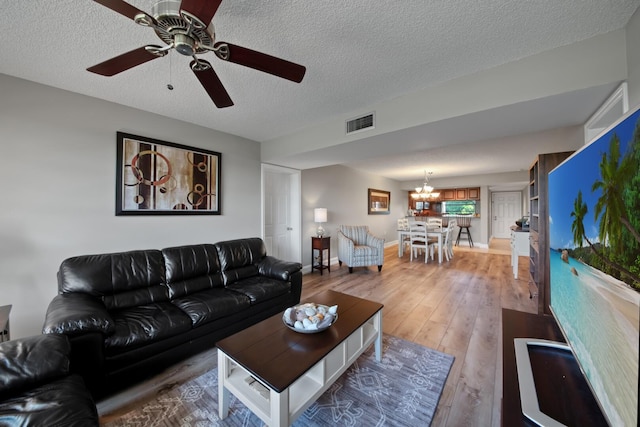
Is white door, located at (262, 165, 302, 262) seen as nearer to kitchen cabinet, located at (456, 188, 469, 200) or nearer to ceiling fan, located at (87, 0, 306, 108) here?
ceiling fan, located at (87, 0, 306, 108)

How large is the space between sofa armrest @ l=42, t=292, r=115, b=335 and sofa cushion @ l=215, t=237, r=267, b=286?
118cm

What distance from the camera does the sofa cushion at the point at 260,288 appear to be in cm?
240

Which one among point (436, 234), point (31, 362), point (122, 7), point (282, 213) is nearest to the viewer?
point (122, 7)

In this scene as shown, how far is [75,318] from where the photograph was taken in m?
1.48

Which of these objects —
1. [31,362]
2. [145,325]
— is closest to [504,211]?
[145,325]

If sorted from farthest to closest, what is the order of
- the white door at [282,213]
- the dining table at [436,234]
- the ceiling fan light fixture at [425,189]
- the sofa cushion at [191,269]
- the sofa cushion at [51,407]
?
1. the ceiling fan light fixture at [425,189]
2. the dining table at [436,234]
3. the white door at [282,213]
4. the sofa cushion at [191,269]
5. the sofa cushion at [51,407]

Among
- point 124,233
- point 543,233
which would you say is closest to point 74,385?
point 124,233

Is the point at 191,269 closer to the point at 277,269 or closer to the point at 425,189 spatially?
the point at 277,269

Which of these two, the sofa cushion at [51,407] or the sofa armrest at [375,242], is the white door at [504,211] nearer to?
the sofa armrest at [375,242]

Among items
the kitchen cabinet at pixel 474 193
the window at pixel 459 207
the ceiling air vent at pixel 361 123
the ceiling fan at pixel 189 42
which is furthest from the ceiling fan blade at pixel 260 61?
the window at pixel 459 207

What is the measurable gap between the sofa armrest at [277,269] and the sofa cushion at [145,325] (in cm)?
107

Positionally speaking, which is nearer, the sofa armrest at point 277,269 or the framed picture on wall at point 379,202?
the sofa armrest at point 277,269

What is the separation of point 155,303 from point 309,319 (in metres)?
1.59

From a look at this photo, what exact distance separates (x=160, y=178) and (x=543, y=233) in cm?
434
